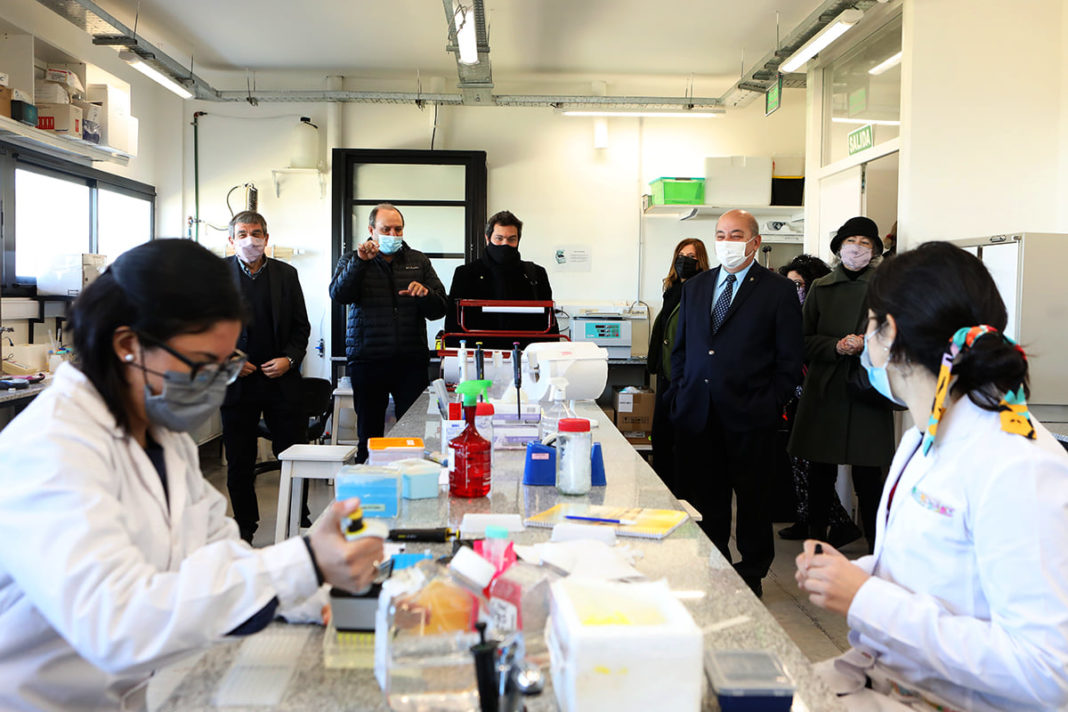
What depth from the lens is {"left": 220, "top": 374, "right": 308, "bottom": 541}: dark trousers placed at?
3.58 meters

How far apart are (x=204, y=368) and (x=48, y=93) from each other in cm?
432

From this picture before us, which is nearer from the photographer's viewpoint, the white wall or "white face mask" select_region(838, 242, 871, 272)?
"white face mask" select_region(838, 242, 871, 272)

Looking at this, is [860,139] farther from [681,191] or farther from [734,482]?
[734,482]

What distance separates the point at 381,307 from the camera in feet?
12.7

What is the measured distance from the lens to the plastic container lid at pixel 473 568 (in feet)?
3.95

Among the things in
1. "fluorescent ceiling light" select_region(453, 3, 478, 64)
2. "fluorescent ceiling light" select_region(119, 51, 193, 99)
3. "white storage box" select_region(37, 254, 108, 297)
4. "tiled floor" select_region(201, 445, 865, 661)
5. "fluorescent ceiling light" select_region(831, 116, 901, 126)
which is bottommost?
"tiled floor" select_region(201, 445, 865, 661)

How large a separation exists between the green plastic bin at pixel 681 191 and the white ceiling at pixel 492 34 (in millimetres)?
1002

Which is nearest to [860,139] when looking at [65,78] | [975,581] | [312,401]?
[312,401]

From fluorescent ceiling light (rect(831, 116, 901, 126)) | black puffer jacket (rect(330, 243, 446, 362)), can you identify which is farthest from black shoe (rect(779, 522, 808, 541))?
fluorescent ceiling light (rect(831, 116, 901, 126))

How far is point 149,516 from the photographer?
1.11 m

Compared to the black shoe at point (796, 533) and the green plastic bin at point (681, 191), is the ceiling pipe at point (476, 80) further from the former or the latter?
the black shoe at point (796, 533)

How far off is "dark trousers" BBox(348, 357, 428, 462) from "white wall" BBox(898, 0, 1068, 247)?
2.77 meters

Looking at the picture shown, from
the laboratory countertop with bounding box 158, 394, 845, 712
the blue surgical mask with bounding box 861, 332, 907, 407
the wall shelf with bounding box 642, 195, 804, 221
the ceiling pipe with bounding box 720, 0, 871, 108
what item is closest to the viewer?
the laboratory countertop with bounding box 158, 394, 845, 712

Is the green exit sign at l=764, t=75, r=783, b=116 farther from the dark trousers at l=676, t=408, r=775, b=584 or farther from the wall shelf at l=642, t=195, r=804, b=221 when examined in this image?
the dark trousers at l=676, t=408, r=775, b=584
